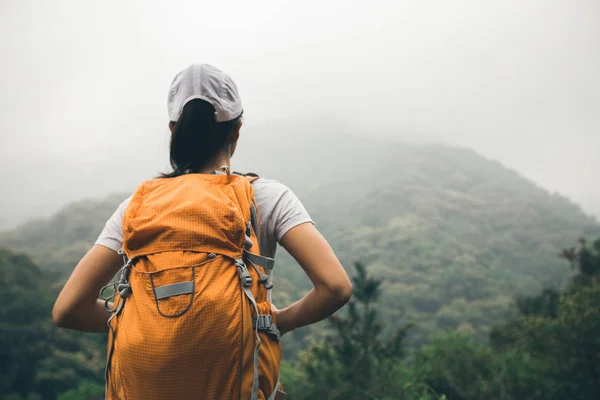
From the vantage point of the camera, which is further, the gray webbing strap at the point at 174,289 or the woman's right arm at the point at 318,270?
the woman's right arm at the point at 318,270

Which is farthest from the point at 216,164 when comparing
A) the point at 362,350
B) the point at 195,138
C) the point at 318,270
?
the point at 362,350

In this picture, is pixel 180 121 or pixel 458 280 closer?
pixel 180 121

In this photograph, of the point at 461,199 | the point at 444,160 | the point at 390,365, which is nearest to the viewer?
the point at 390,365

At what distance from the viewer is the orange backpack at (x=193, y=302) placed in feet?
3.34

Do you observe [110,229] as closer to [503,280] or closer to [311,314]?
[311,314]

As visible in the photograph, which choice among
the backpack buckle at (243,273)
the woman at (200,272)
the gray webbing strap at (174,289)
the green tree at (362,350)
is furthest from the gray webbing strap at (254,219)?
the green tree at (362,350)

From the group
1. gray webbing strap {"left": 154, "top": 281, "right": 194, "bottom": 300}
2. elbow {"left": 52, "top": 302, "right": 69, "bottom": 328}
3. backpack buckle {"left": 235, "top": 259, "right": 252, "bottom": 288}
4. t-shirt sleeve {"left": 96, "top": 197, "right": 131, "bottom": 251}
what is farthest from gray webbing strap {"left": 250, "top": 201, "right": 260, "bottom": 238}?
elbow {"left": 52, "top": 302, "right": 69, "bottom": 328}

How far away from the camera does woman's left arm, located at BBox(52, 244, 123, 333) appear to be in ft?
4.00

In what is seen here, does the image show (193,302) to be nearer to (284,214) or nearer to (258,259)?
(258,259)

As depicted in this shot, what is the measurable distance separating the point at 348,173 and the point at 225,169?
503 feet

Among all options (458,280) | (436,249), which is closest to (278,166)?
(436,249)

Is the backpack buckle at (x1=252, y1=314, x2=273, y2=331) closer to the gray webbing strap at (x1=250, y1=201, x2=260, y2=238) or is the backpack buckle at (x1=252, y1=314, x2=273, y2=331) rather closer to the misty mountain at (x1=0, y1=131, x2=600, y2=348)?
the gray webbing strap at (x1=250, y1=201, x2=260, y2=238)

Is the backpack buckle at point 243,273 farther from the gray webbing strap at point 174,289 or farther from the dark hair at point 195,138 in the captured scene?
the dark hair at point 195,138

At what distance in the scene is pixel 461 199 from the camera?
112 meters
